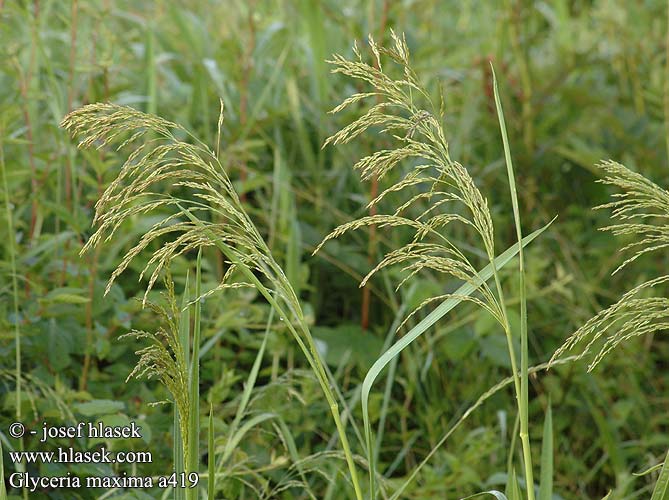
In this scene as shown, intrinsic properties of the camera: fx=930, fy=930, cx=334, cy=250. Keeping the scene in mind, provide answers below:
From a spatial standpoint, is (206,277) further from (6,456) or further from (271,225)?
(6,456)

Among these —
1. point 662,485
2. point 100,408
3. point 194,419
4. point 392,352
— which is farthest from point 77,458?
point 662,485

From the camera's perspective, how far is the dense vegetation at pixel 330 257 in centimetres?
139

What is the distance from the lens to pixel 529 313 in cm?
237

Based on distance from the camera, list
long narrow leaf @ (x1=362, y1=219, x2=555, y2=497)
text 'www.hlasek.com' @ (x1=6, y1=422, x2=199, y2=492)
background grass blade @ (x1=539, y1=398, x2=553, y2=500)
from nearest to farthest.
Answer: long narrow leaf @ (x1=362, y1=219, x2=555, y2=497), background grass blade @ (x1=539, y1=398, x2=553, y2=500), text 'www.hlasek.com' @ (x1=6, y1=422, x2=199, y2=492)

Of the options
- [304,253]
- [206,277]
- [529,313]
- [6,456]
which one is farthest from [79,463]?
[529,313]

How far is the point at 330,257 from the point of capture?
2.22 m

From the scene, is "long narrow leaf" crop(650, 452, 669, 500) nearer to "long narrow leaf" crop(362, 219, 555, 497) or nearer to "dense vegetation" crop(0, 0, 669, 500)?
"dense vegetation" crop(0, 0, 669, 500)

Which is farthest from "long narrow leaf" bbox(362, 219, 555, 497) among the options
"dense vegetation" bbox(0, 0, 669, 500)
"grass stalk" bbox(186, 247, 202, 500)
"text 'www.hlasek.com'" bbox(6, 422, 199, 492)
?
"text 'www.hlasek.com'" bbox(6, 422, 199, 492)

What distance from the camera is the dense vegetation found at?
4.55 ft

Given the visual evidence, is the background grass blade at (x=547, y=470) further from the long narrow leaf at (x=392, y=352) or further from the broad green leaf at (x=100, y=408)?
the broad green leaf at (x=100, y=408)

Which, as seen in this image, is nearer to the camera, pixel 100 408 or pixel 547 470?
pixel 547 470

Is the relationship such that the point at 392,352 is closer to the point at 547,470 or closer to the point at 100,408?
the point at 547,470

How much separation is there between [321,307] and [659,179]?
111 cm

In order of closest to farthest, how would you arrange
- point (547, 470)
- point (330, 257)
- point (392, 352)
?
point (392, 352)
point (547, 470)
point (330, 257)
